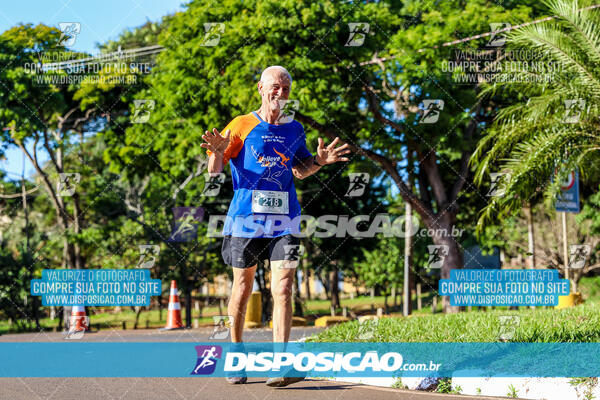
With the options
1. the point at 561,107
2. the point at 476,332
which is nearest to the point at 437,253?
the point at 561,107

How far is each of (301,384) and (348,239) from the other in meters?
22.8

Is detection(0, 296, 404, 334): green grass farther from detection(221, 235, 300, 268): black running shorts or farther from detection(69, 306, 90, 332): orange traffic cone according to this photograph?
detection(221, 235, 300, 268): black running shorts

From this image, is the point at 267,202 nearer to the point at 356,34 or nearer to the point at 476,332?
the point at 476,332

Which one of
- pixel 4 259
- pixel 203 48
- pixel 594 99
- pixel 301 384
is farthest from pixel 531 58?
pixel 4 259

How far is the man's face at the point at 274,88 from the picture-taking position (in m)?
4.87

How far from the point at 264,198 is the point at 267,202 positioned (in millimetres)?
37

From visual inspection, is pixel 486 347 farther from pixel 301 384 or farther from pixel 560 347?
pixel 301 384

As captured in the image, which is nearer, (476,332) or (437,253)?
(476,332)

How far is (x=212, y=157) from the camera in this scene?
4773 mm

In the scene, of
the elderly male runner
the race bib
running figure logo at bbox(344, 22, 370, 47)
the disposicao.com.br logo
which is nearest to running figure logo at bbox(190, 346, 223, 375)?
the disposicao.com.br logo

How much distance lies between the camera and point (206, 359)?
6.30 m

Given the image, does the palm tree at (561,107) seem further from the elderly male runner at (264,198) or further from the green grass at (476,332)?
the elderly male runner at (264,198)

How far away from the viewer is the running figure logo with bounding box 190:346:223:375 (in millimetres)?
5917

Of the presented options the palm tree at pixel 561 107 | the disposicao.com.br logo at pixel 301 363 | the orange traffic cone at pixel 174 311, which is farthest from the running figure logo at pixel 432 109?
the disposicao.com.br logo at pixel 301 363
